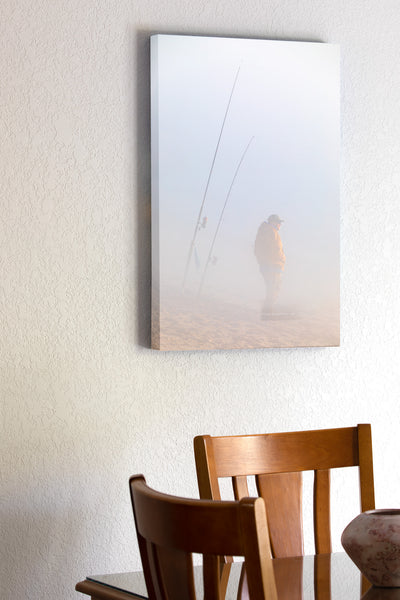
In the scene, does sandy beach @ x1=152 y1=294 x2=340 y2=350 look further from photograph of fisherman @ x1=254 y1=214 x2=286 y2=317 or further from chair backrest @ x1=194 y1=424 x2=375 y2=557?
chair backrest @ x1=194 y1=424 x2=375 y2=557

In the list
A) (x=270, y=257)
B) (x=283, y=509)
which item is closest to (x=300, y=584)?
(x=283, y=509)

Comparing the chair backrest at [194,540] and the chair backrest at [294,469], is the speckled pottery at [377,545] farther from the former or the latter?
the chair backrest at [294,469]

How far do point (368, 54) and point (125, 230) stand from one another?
900mm

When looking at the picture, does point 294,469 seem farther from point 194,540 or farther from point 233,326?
point 194,540

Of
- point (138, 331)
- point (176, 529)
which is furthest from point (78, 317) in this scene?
point (176, 529)

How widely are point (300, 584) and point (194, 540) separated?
47cm

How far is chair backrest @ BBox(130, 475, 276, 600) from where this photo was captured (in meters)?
0.96

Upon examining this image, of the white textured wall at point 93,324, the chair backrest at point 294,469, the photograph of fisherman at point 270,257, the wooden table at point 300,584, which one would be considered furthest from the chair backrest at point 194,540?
the photograph of fisherman at point 270,257

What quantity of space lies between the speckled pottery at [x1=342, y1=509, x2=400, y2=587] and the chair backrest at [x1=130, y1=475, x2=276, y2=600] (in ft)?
0.99

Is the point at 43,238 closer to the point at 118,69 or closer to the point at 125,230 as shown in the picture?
the point at 125,230

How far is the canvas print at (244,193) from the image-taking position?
2137 millimetres

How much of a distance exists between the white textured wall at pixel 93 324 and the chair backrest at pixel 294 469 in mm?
465

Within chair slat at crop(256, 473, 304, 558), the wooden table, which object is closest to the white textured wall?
chair slat at crop(256, 473, 304, 558)

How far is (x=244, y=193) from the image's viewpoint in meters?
2.20
